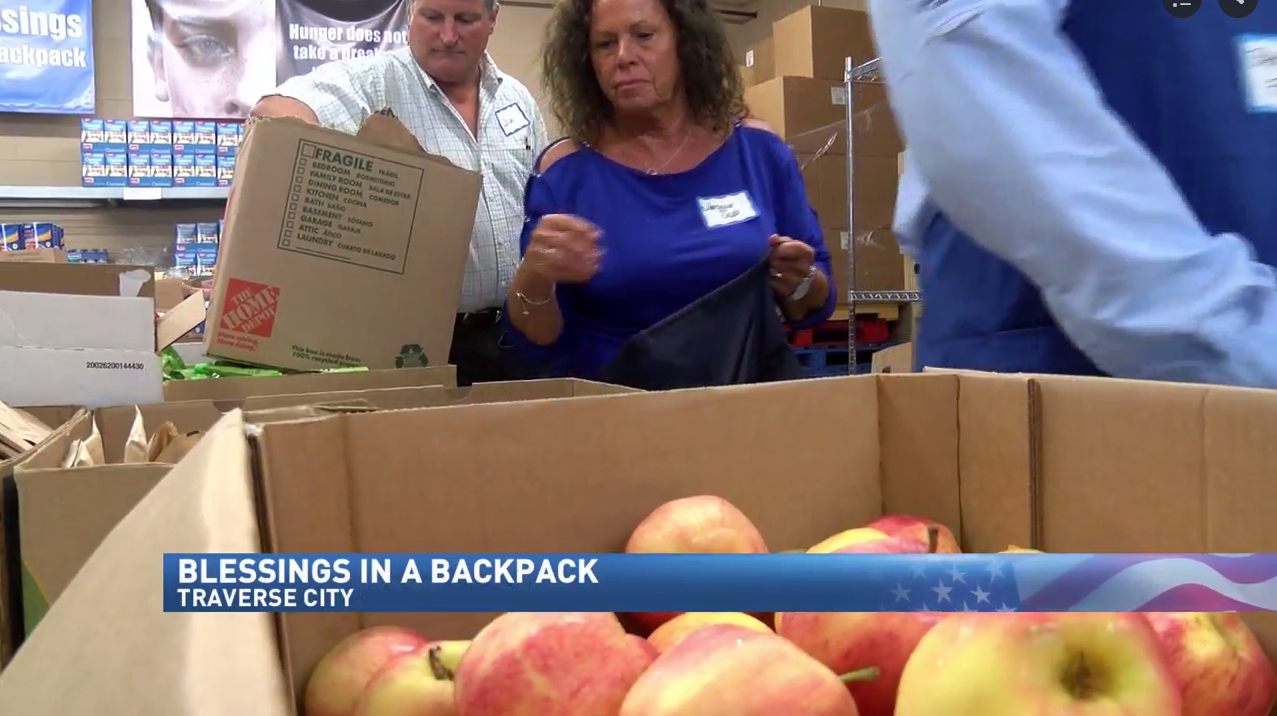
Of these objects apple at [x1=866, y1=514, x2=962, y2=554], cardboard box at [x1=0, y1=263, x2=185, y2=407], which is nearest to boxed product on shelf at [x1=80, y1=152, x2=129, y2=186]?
cardboard box at [x1=0, y1=263, x2=185, y2=407]

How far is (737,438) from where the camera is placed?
0.80 m

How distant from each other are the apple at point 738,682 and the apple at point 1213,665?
0.20m

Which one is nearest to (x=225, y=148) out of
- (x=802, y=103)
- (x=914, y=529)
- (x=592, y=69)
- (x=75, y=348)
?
(x=802, y=103)

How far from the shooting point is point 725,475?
79 cm

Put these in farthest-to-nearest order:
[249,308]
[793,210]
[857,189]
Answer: [857,189] → [793,210] → [249,308]

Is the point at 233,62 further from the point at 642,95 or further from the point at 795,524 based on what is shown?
the point at 795,524

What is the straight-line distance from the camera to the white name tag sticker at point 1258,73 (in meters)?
0.79

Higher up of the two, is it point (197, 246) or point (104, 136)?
point (104, 136)

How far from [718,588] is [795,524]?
1.59 feet

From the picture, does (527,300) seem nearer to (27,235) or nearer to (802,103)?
(802,103)

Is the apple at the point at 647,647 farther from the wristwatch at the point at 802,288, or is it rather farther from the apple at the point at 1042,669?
the wristwatch at the point at 802,288

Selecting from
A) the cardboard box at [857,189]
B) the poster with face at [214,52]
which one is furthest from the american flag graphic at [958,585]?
the poster with face at [214,52]

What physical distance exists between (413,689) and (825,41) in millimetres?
3970

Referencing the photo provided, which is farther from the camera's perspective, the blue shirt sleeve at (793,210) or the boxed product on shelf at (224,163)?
the boxed product on shelf at (224,163)
